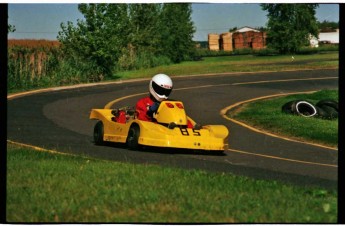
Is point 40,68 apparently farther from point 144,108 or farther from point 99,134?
point 144,108

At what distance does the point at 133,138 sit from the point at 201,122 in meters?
5.36

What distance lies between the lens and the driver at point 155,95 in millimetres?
13516

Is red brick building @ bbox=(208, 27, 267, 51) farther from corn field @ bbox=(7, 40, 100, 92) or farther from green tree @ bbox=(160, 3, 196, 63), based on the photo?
corn field @ bbox=(7, 40, 100, 92)

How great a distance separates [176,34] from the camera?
→ 33.8 meters

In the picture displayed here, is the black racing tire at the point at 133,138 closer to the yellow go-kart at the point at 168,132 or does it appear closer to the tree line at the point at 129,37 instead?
the yellow go-kart at the point at 168,132

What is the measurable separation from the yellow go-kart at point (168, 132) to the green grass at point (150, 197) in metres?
1.95

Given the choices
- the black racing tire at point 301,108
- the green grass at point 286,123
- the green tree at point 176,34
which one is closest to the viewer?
the green grass at point 286,123

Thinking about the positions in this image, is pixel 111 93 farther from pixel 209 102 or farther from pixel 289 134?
pixel 289 134

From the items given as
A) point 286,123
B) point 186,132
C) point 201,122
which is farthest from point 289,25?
point 186,132

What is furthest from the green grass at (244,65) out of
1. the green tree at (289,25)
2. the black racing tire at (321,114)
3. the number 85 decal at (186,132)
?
the number 85 decal at (186,132)

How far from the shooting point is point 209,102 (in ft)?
74.8

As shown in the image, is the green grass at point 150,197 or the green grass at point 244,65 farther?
the green grass at point 244,65

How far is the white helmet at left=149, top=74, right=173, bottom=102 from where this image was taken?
44.3 ft
